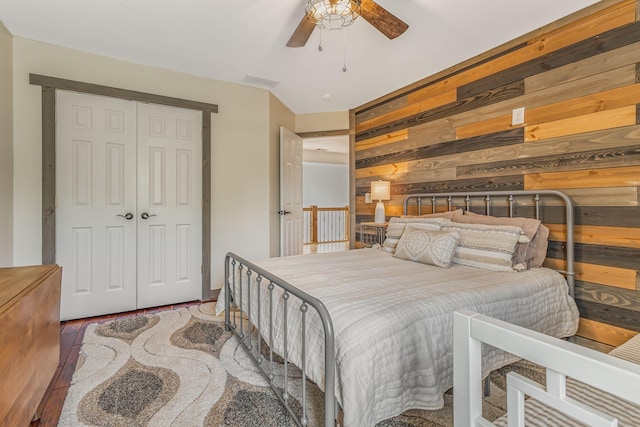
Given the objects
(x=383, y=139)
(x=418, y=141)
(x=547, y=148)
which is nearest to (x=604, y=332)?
(x=547, y=148)

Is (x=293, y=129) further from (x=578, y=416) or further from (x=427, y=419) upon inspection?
(x=578, y=416)

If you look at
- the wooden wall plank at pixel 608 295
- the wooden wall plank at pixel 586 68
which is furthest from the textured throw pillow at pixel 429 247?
the wooden wall plank at pixel 586 68

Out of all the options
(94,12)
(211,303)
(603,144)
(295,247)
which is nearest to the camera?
(603,144)

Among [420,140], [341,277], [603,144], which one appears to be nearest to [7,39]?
[341,277]

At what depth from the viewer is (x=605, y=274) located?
2.11 meters

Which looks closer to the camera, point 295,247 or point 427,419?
point 427,419

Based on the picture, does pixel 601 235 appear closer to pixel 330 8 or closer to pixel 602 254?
pixel 602 254

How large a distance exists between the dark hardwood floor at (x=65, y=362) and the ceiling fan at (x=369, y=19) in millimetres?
2609

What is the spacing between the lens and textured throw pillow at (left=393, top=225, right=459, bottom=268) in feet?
7.43

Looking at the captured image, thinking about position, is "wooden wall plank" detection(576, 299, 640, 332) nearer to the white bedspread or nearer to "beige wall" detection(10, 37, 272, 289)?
the white bedspread

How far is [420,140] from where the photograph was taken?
341 centimetres

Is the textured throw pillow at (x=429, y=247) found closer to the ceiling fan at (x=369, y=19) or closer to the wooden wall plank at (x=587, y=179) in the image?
the wooden wall plank at (x=587, y=179)

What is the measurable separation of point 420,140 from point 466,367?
2.96 metres

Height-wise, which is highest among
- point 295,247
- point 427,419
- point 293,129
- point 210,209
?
point 293,129
